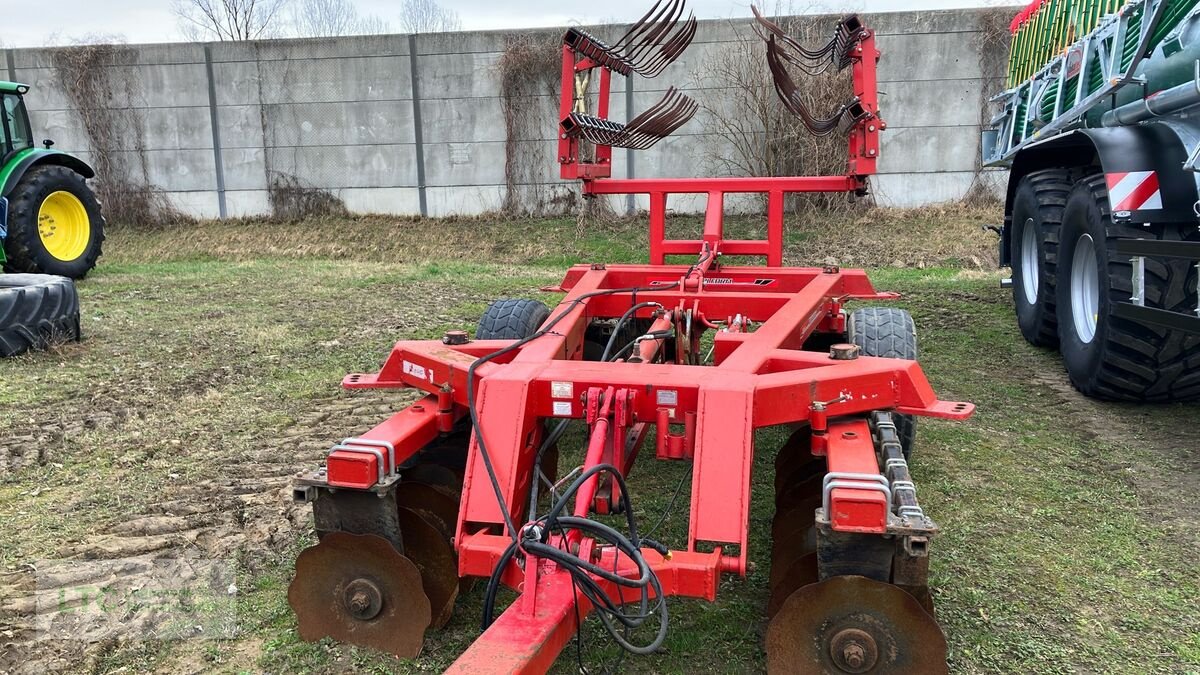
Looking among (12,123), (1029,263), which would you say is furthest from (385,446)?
(12,123)

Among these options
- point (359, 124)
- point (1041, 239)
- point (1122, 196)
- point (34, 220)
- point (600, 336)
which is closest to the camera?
point (1122, 196)

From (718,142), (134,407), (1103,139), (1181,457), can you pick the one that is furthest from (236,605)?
(718,142)

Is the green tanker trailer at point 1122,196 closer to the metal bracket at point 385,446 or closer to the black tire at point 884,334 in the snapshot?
the black tire at point 884,334

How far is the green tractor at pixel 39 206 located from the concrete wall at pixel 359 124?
3073mm

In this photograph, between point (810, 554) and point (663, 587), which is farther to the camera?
point (810, 554)

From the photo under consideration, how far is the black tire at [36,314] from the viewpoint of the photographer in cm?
552

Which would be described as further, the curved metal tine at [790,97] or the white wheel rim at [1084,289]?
the curved metal tine at [790,97]

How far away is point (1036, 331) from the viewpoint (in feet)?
19.2

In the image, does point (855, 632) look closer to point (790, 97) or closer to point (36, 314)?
point (790, 97)

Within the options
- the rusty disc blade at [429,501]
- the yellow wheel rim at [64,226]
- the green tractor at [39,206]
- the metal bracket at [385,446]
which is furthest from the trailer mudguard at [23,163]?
the metal bracket at [385,446]

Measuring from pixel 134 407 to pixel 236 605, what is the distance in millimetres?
2471

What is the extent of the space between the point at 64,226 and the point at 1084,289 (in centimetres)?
935

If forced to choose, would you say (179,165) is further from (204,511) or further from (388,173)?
(204,511)

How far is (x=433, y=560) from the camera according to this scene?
259cm
